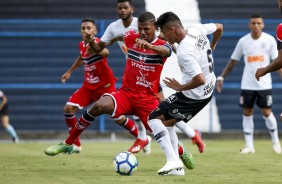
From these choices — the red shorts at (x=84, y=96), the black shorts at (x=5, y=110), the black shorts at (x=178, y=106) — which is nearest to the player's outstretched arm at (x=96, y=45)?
the red shorts at (x=84, y=96)

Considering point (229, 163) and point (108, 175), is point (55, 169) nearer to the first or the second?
point (108, 175)

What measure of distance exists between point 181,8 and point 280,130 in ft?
16.8

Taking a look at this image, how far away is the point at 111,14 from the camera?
2270cm

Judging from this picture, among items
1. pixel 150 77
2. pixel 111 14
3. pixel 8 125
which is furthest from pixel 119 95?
pixel 111 14

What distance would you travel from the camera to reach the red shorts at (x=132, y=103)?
11516 millimetres

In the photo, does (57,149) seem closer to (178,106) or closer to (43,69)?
(178,106)

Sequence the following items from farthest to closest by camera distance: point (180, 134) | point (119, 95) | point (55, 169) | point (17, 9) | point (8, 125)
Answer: point (17, 9)
point (180, 134)
point (8, 125)
point (119, 95)
point (55, 169)

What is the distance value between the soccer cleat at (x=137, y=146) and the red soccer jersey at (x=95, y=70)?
1209 millimetres

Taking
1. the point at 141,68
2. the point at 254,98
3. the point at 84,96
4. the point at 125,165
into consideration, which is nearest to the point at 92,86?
the point at 84,96

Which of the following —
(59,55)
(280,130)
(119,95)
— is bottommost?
(280,130)

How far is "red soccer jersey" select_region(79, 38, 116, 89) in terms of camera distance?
14.2 m

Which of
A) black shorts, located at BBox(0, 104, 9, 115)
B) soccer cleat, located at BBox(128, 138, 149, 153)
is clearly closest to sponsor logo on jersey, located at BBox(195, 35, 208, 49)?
soccer cleat, located at BBox(128, 138, 149, 153)

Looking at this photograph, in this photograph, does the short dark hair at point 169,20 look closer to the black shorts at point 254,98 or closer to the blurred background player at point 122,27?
the blurred background player at point 122,27

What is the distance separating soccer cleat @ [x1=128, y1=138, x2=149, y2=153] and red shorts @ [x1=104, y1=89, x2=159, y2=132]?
195 centimetres
